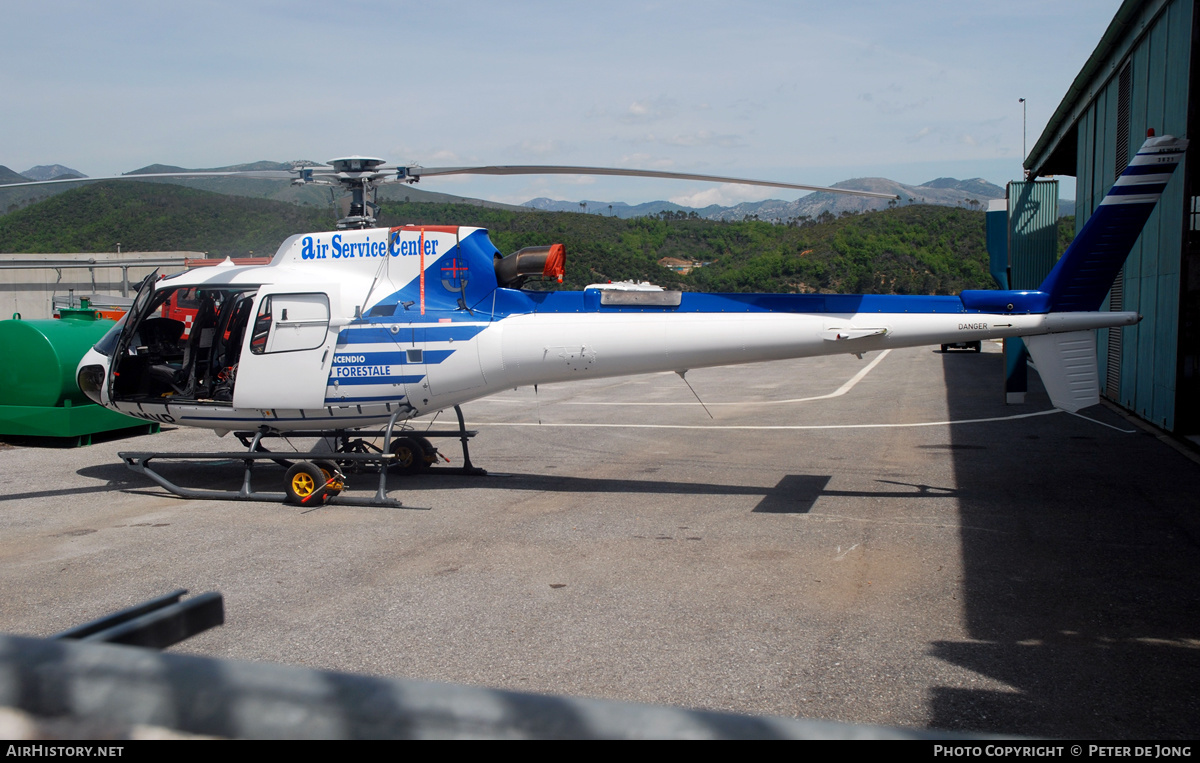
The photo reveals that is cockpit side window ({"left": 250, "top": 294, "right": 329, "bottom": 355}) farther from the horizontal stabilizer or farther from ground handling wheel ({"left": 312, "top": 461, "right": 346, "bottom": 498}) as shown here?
the horizontal stabilizer

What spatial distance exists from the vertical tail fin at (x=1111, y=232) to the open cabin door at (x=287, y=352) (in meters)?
7.94

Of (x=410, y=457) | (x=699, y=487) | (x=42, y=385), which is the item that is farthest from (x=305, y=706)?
(x=42, y=385)

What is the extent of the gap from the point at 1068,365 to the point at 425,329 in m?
6.86

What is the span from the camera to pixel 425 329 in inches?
389

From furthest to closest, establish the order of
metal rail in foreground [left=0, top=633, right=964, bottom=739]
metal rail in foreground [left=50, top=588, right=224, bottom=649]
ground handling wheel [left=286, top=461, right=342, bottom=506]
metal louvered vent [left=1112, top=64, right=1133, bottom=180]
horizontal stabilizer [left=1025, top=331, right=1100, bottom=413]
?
metal louvered vent [left=1112, top=64, right=1133, bottom=180] → ground handling wheel [left=286, top=461, right=342, bottom=506] → horizontal stabilizer [left=1025, top=331, right=1100, bottom=413] → metal rail in foreground [left=50, top=588, right=224, bottom=649] → metal rail in foreground [left=0, top=633, right=964, bottom=739]

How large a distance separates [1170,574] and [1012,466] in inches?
178

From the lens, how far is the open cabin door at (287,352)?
32.7 feet

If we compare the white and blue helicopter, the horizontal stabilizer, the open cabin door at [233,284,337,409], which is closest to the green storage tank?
the white and blue helicopter

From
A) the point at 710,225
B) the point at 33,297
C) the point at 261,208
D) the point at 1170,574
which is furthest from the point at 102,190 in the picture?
the point at 1170,574

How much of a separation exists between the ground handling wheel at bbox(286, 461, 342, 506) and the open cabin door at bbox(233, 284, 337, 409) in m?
0.87

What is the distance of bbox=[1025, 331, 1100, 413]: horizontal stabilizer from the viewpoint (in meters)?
8.58
